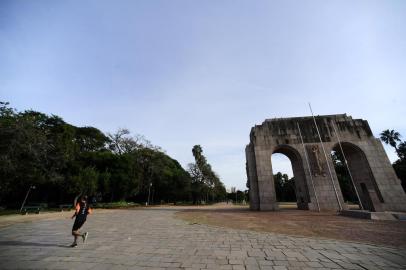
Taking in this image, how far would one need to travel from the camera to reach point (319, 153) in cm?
2300

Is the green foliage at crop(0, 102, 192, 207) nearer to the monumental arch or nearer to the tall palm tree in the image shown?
the monumental arch

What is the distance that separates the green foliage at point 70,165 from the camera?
19.5 m

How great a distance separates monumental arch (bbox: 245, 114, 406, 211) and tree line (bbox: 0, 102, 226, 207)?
24670 mm

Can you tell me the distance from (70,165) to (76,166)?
3.39 ft

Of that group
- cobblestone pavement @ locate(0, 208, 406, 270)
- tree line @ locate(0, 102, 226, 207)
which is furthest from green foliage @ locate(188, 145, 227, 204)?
cobblestone pavement @ locate(0, 208, 406, 270)

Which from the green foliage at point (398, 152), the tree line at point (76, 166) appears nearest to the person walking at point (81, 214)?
the tree line at point (76, 166)

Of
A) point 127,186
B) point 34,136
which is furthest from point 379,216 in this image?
point 127,186

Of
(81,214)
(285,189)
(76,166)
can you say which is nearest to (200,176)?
(76,166)

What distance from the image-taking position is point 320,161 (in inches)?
888

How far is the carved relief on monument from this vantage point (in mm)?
22297

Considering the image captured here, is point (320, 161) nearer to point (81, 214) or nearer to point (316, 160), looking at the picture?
point (316, 160)

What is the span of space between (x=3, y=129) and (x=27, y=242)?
17927mm

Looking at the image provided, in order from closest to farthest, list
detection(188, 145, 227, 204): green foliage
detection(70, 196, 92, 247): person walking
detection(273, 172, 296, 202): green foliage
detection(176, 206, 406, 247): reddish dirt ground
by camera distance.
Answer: detection(70, 196, 92, 247): person walking
detection(176, 206, 406, 247): reddish dirt ground
detection(188, 145, 227, 204): green foliage
detection(273, 172, 296, 202): green foliage

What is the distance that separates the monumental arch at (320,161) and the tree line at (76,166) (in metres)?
24.7
